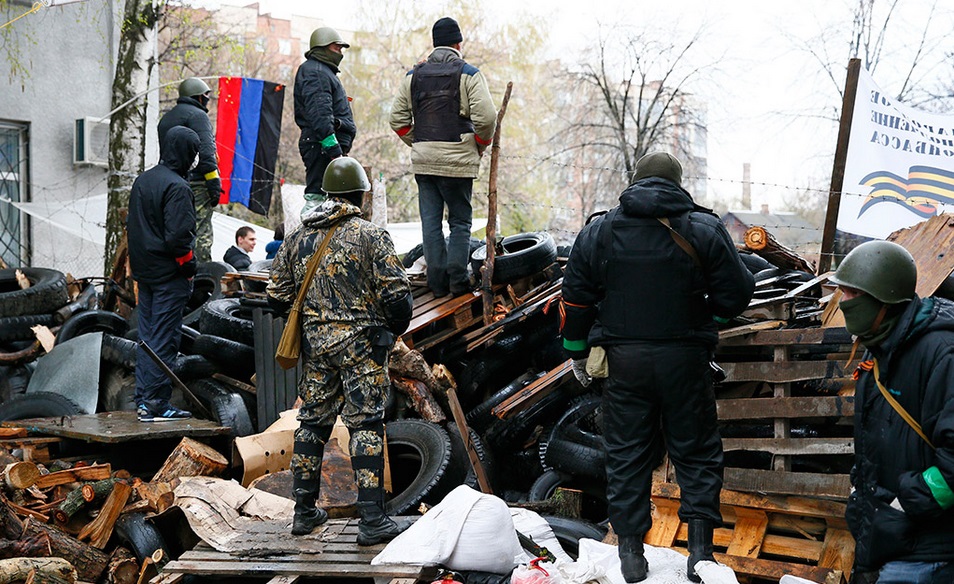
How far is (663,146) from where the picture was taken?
28000 millimetres

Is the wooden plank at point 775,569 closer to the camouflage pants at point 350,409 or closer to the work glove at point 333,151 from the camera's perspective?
the camouflage pants at point 350,409

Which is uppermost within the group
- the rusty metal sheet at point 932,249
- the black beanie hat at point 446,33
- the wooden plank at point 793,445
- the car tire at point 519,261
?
the black beanie hat at point 446,33

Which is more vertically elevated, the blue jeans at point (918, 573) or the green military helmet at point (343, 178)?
the green military helmet at point (343, 178)

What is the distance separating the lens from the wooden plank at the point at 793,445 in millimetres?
5438

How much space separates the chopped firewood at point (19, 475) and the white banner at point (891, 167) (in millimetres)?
6995

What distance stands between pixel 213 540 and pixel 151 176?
341 centimetres

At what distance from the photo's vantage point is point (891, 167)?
28.3ft

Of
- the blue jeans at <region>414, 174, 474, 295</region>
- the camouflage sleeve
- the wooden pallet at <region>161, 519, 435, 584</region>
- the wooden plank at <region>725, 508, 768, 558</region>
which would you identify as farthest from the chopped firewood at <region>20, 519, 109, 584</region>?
the wooden plank at <region>725, 508, 768, 558</region>

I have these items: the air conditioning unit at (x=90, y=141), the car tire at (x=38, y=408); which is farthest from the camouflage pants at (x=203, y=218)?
the air conditioning unit at (x=90, y=141)

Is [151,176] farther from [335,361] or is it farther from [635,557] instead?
[635,557]

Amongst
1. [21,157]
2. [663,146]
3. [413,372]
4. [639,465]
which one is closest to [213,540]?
[413,372]

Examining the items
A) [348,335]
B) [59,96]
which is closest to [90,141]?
[59,96]

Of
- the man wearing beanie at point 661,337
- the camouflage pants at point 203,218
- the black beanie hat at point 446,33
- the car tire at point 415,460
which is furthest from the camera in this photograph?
the camouflage pants at point 203,218

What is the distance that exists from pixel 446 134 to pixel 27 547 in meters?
4.51
